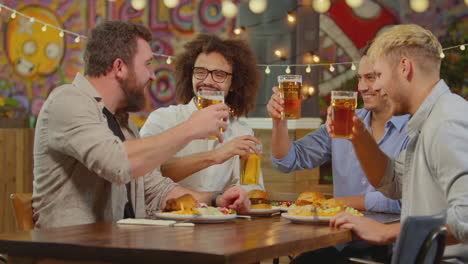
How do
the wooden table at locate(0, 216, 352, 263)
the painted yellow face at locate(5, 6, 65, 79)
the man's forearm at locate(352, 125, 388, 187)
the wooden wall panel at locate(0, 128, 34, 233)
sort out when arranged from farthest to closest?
the painted yellow face at locate(5, 6, 65, 79), the wooden wall panel at locate(0, 128, 34, 233), the man's forearm at locate(352, 125, 388, 187), the wooden table at locate(0, 216, 352, 263)

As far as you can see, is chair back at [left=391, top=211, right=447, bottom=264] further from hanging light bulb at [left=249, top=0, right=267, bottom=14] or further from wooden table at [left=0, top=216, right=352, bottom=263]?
hanging light bulb at [left=249, top=0, right=267, bottom=14]

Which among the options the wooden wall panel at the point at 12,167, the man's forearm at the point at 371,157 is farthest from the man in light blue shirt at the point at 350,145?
the wooden wall panel at the point at 12,167

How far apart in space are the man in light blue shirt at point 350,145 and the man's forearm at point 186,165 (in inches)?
16.7

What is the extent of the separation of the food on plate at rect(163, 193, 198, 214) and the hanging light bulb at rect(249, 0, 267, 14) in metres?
3.49

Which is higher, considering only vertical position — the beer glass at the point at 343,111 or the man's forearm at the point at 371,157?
the beer glass at the point at 343,111

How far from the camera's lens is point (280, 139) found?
3504 mm

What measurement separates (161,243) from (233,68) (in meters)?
2.08

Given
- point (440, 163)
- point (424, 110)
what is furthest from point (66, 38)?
point (440, 163)

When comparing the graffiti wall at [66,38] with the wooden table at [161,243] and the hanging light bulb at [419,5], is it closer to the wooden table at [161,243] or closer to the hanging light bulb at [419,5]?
the hanging light bulb at [419,5]

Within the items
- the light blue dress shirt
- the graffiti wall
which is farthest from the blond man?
the graffiti wall

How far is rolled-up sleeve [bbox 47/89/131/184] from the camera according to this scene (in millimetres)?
2287

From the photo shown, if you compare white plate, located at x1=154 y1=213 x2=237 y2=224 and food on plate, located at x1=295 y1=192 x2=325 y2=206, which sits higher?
food on plate, located at x1=295 y1=192 x2=325 y2=206

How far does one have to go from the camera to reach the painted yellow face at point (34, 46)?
352 inches

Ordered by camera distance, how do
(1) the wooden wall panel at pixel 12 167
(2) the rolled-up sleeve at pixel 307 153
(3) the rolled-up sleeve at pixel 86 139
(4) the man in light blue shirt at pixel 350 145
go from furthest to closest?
(1) the wooden wall panel at pixel 12 167
(2) the rolled-up sleeve at pixel 307 153
(4) the man in light blue shirt at pixel 350 145
(3) the rolled-up sleeve at pixel 86 139
